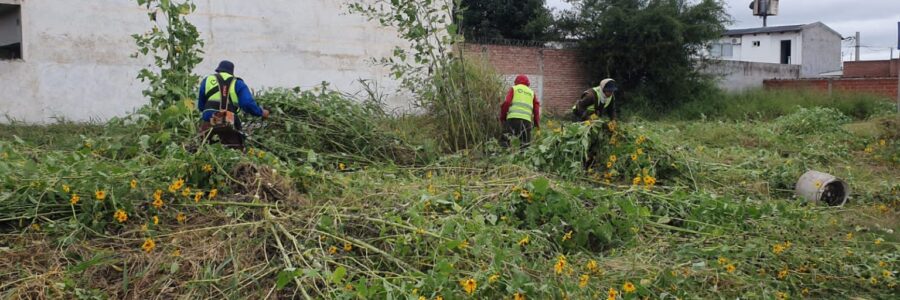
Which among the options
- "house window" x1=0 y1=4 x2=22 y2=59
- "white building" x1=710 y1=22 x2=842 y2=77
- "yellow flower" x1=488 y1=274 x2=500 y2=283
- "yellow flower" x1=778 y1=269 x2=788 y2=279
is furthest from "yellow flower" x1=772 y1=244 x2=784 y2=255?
"white building" x1=710 y1=22 x2=842 y2=77

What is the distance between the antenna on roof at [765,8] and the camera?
33.6 m

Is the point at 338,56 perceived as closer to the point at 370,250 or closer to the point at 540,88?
the point at 540,88

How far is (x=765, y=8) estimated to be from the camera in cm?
3362

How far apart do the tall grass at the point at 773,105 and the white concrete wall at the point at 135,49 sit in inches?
306

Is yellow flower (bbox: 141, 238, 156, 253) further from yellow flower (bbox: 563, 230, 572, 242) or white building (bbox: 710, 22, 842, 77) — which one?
white building (bbox: 710, 22, 842, 77)

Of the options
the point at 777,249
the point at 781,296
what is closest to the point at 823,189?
the point at 777,249

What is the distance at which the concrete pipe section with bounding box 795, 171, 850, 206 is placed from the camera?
595 centimetres

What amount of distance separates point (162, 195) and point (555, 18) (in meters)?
16.8

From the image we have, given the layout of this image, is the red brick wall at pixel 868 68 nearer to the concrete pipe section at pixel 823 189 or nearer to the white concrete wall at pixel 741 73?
the white concrete wall at pixel 741 73

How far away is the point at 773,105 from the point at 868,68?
12247 millimetres

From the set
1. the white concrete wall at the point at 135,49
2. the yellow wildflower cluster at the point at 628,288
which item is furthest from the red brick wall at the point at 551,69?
the yellow wildflower cluster at the point at 628,288

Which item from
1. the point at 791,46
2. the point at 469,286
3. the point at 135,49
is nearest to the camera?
the point at 469,286

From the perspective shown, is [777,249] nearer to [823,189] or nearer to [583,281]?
[583,281]

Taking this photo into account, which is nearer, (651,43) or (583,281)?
(583,281)
